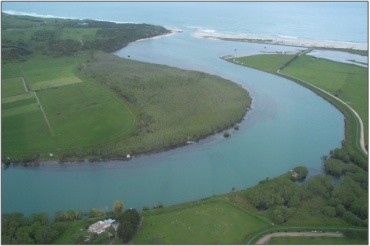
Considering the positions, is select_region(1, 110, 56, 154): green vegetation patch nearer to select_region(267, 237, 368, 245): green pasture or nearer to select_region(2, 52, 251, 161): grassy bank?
select_region(2, 52, 251, 161): grassy bank

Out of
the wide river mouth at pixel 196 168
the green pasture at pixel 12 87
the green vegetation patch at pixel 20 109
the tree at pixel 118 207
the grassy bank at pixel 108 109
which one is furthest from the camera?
the green pasture at pixel 12 87

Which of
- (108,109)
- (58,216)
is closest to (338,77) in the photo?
(108,109)

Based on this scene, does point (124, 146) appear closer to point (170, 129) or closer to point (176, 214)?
point (170, 129)

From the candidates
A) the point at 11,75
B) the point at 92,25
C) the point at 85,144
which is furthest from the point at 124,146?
the point at 92,25

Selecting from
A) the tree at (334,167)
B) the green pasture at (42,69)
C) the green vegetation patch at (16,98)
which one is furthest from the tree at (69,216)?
the green pasture at (42,69)

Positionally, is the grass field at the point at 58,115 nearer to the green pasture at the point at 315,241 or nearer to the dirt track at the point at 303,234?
the dirt track at the point at 303,234

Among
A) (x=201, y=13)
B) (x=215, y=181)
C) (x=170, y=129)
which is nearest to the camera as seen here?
(x=215, y=181)
